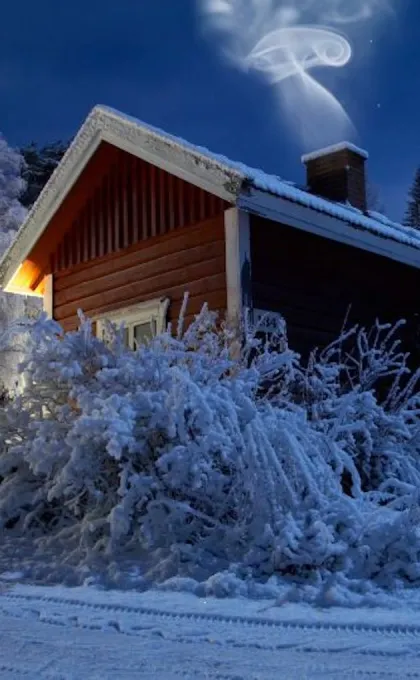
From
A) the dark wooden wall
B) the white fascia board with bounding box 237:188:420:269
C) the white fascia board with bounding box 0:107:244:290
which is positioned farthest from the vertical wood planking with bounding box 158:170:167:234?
the white fascia board with bounding box 237:188:420:269

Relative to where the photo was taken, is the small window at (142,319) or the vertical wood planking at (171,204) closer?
the small window at (142,319)

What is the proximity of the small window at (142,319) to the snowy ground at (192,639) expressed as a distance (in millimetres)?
5670

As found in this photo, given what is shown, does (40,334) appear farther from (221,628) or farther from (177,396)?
(221,628)

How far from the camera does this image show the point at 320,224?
10422 mm

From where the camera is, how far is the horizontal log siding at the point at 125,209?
10922 millimetres

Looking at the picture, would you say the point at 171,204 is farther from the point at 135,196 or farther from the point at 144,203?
the point at 135,196

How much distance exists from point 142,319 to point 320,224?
9.03ft

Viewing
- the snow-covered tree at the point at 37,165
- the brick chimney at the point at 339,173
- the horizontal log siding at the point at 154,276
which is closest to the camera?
the horizontal log siding at the point at 154,276

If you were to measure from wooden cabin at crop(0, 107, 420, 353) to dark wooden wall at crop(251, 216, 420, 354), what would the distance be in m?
0.02

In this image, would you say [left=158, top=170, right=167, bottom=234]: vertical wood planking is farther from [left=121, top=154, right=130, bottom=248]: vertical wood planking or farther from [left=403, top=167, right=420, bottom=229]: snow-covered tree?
[left=403, top=167, right=420, bottom=229]: snow-covered tree

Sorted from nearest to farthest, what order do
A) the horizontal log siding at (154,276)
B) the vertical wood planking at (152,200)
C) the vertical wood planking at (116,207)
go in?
the horizontal log siding at (154,276)
the vertical wood planking at (152,200)
the vertical wood planking at (116,207)

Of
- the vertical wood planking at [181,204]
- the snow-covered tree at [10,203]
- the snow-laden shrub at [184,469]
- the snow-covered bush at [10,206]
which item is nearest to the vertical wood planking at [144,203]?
the vertical wood planking at [181,204]

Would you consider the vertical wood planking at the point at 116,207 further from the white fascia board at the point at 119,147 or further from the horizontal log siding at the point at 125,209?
the white fascia board at the point at 119,147

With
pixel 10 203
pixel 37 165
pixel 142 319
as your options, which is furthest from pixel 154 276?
pixel 37 165
